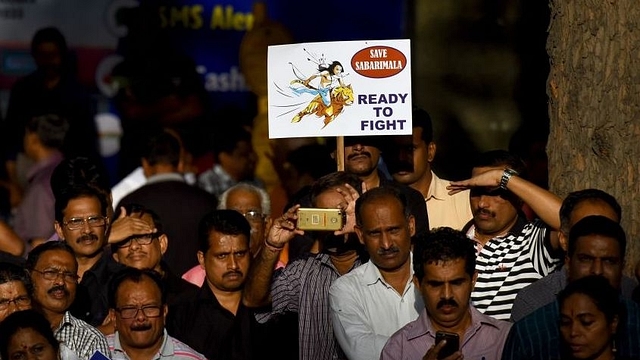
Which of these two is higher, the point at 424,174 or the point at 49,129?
the point at 49,129

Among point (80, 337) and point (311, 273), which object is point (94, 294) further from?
point (311, 273)

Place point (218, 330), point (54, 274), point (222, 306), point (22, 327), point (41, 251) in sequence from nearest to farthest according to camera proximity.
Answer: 1. point (22, 327)
2. point (54, 274)
3. point (41, 251)
4. point (218, 330)
5. point (222, 306)

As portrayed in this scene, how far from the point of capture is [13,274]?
9773 millimetres

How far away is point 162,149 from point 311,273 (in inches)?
128

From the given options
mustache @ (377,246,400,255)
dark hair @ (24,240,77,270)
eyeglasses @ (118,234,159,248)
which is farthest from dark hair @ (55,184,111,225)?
mustache @ (377,246,400,255)

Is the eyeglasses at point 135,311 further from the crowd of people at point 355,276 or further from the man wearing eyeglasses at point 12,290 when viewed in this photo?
the man wearing eyeglasses at point 12,290

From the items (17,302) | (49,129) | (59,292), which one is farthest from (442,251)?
(49,129)

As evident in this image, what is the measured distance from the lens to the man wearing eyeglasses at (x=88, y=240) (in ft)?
34.3

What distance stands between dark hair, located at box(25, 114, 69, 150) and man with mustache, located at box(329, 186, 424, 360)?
432cm

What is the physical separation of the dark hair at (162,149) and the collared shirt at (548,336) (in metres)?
4.70

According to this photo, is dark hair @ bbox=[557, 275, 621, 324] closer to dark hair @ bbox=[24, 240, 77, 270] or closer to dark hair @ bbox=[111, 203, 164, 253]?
dark hair @ bbox=[24, 240, 77, 270]

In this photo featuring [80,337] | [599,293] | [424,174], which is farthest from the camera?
[424,174]

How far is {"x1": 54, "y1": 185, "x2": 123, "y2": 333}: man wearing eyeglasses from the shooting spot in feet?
34.3

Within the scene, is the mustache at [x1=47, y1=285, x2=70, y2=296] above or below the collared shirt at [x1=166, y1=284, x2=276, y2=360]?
above
